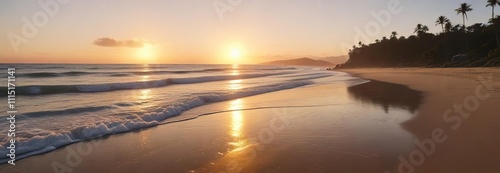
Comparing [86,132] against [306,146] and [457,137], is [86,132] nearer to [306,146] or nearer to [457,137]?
[306,146]

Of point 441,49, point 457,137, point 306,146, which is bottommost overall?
point 306,146

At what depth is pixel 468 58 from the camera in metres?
51.4

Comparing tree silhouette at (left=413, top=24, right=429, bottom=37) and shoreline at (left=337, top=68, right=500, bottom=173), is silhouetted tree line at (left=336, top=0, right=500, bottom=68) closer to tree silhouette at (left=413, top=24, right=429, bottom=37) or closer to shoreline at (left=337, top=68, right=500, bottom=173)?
tree silhouette at (left=413, top=24, right=429, bottom=37)

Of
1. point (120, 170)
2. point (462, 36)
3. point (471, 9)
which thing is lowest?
point (120, 170)

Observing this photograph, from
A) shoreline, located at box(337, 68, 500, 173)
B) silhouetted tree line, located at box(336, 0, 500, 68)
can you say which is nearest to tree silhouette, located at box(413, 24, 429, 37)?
silhouetted tree line, located at box(336, 0, 500, 68)

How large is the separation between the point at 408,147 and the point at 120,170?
5.96 metres

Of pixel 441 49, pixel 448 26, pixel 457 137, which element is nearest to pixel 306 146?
pixel 457 137

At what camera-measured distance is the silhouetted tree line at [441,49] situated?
5141 centimetres

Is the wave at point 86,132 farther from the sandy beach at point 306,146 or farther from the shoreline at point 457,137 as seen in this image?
the shoreline at point 457,137

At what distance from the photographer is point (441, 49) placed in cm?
6781

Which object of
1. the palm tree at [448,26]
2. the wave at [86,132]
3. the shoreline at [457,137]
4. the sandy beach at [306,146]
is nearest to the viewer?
the shoreline at [457,137]

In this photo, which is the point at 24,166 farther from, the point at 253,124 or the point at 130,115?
the point at 253,124

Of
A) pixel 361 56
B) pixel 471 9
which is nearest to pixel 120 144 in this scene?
pixel 471 9

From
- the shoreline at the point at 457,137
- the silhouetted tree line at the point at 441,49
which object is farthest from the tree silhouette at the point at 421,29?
the shoreline at the point at 457,137
